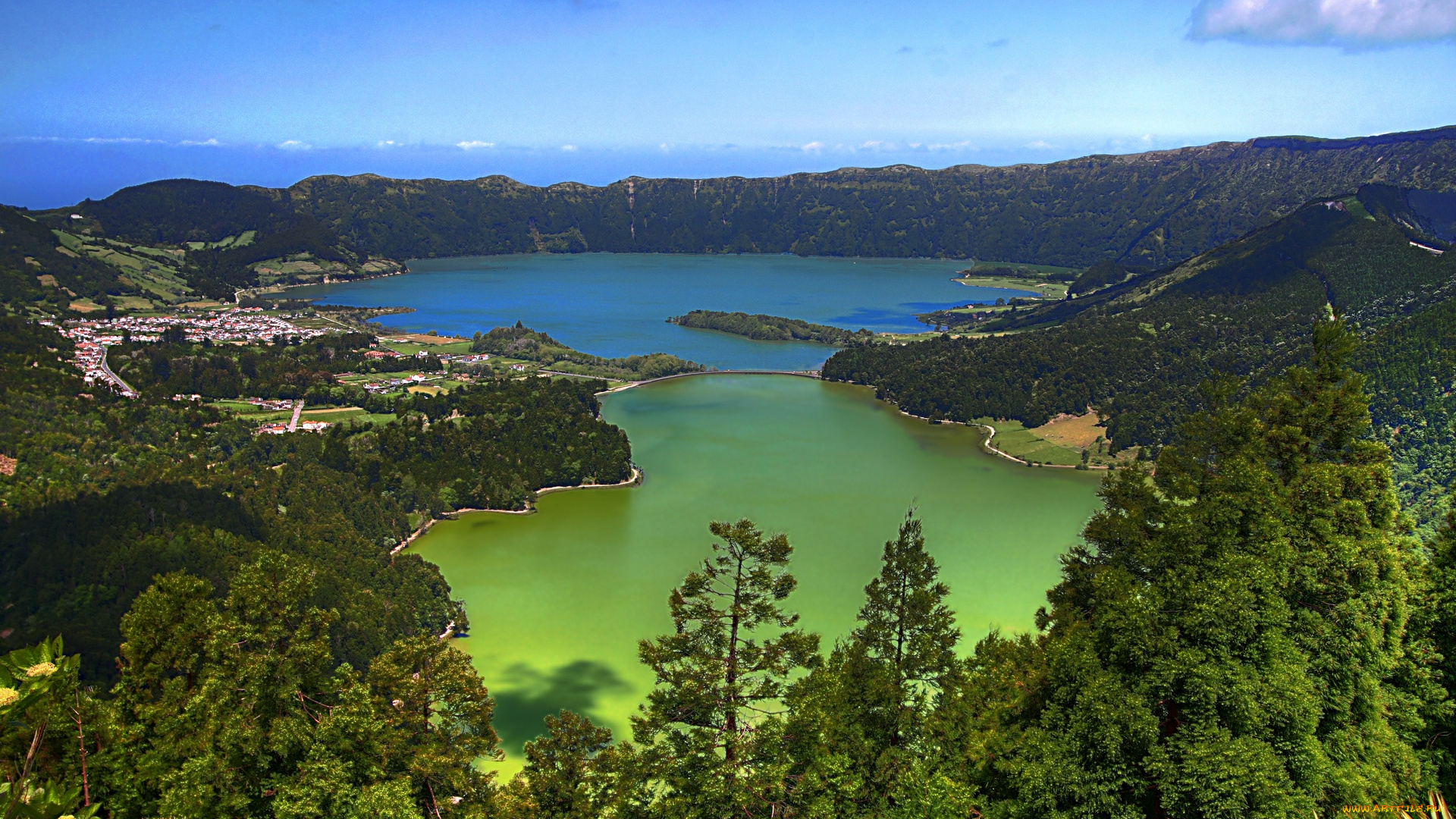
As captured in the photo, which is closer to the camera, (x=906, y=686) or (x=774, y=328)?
(x=906, y=686)

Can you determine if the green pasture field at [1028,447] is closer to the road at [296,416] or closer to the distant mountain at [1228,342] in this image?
the distant mountain at [1228,342]

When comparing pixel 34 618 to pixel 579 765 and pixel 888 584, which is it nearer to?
pixel 579 765

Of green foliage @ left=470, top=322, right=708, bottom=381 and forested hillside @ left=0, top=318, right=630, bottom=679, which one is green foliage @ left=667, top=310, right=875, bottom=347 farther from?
forested hillside @ left=0, top=318, right=630, bottom=679

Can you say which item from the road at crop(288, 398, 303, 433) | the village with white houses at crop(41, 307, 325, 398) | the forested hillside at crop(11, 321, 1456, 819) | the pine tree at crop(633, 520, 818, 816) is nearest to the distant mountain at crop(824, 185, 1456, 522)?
the forested hillside at crop(11, 321, 1456, 819)

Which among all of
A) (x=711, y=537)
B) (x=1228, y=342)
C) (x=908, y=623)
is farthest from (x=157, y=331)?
(x=1228, y=342)

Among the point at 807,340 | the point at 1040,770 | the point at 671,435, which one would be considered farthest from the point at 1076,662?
the point at 807,340

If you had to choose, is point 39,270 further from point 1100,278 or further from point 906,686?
point 1100,278
